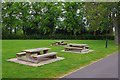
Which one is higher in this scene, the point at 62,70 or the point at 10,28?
the point at 10,28

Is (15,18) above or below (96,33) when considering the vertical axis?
above

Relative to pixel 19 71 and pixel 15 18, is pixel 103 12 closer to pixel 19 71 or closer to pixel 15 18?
pixel 19 71

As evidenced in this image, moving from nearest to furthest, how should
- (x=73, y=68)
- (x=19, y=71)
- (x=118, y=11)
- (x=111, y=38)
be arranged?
(x=19, y=71), (x=73, y=68), (x=118, y=11), (x=111, y=38)

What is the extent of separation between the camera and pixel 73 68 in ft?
31.9

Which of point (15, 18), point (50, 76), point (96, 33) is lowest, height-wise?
point (50, 76)

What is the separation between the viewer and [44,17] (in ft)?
136

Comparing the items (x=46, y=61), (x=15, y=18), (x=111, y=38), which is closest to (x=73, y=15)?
(x=111, y=38)

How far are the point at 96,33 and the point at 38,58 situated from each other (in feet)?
98.4

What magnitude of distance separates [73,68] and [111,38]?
2786cm

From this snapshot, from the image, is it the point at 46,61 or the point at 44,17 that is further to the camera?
the point at 44,17

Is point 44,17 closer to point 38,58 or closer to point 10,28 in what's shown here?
point 10,28

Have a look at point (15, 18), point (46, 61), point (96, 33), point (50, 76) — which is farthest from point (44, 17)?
point (50, 76)

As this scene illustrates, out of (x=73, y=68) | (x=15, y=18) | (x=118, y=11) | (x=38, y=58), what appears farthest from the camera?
(x=15, y=18)

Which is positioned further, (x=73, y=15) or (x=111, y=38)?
(x=73, y=15)
